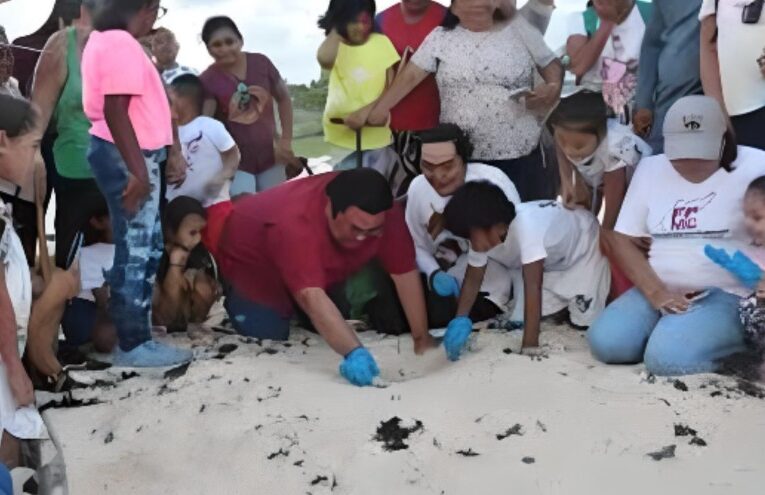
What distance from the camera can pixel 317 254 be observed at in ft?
9.59

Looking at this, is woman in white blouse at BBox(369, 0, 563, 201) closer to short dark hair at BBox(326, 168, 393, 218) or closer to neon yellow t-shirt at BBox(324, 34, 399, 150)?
neon yellow t-shirt at BBox(324, 34, 399, 150)

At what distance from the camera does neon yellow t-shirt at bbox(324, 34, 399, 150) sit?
373 cm

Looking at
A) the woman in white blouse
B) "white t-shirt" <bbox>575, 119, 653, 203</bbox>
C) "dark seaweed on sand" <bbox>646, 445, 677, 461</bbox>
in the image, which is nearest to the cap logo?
"white t-shirt" <bbox>575, 119, 653, 203</bbox>

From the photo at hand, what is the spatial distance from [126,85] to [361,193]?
76 centimetres

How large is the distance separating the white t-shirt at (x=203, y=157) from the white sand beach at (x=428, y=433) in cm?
93

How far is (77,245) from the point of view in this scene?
3.23 meters

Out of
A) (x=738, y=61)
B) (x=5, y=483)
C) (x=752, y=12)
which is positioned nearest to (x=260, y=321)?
(x=5, y=483)

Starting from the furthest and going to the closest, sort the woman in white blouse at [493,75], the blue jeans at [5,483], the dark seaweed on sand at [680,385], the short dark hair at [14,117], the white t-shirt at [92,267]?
the woman in white blouse at [493,75], the white t-shirt at [92,267], the dark seaweed on sand at [680,385], the short dark hair at [14,117], the blue jeans at [5,483]

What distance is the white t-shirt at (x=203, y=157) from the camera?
11.9ft

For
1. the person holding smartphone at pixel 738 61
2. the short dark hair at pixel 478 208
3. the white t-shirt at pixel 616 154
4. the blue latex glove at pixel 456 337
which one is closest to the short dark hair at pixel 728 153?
the person holding smartphone at pixel 738 61

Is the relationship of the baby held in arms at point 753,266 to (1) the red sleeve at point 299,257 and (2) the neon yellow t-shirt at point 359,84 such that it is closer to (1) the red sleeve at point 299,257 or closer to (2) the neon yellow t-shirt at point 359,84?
(1) the red sleeve at point 299,257

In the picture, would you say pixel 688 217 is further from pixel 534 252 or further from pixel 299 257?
pixel 299 257

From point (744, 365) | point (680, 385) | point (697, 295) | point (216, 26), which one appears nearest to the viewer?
point (680, 385)

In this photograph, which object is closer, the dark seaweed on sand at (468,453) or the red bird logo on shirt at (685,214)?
the dark seaweed on sand at (468,453)
